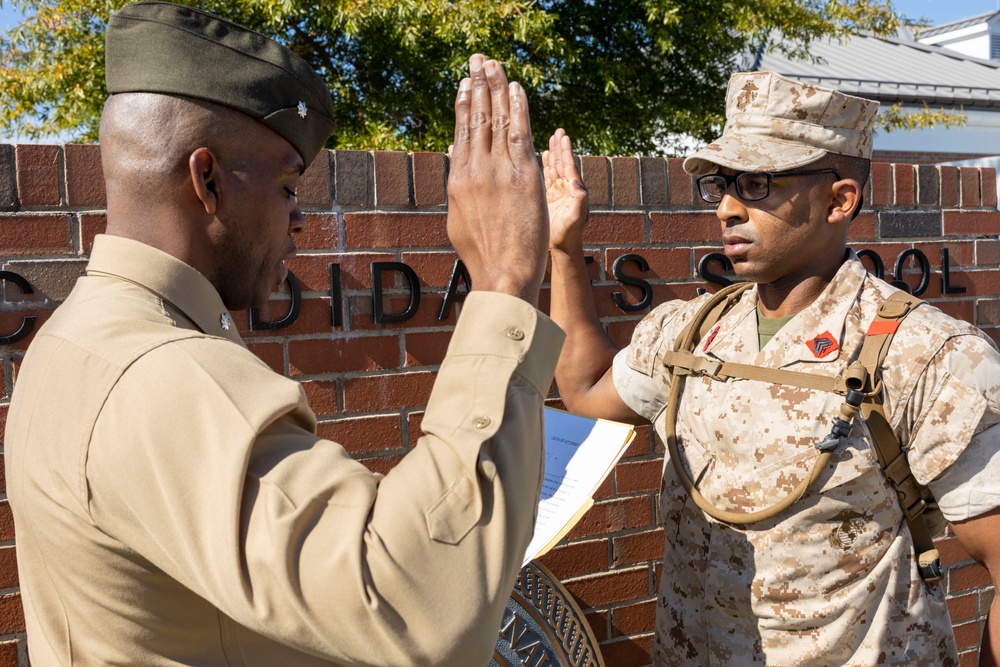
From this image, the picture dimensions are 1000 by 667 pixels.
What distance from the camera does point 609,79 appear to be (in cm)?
895

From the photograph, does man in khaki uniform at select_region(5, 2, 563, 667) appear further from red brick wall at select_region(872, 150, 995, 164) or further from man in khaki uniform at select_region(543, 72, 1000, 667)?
red brick wall at select_region(872, 150, 995, 164)

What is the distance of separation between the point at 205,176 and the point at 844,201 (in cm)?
153

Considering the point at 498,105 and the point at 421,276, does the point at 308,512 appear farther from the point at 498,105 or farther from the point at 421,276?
the point at 421,276

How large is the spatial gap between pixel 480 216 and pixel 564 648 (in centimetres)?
147

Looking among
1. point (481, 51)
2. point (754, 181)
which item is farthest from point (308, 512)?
point (481, 51)

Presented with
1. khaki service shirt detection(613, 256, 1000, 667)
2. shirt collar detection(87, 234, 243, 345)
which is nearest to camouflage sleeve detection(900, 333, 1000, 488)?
khaki service shirt detection(613, 256, 1000, 667)

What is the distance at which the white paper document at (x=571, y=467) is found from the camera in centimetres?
180

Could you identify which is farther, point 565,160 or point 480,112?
point 565,160

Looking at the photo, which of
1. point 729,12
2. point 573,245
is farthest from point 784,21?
point 573,245

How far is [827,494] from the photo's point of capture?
1.97m

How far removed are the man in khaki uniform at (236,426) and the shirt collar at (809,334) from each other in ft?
3.56

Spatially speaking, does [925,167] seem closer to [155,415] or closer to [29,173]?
[29,173]

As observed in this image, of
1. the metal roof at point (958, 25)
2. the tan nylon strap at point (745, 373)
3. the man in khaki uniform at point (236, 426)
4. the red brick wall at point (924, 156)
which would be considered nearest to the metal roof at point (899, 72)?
the red brick wall at point (924, 156)

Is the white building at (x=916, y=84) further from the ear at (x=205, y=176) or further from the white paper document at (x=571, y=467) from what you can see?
the ear at (x=205, y=176)
